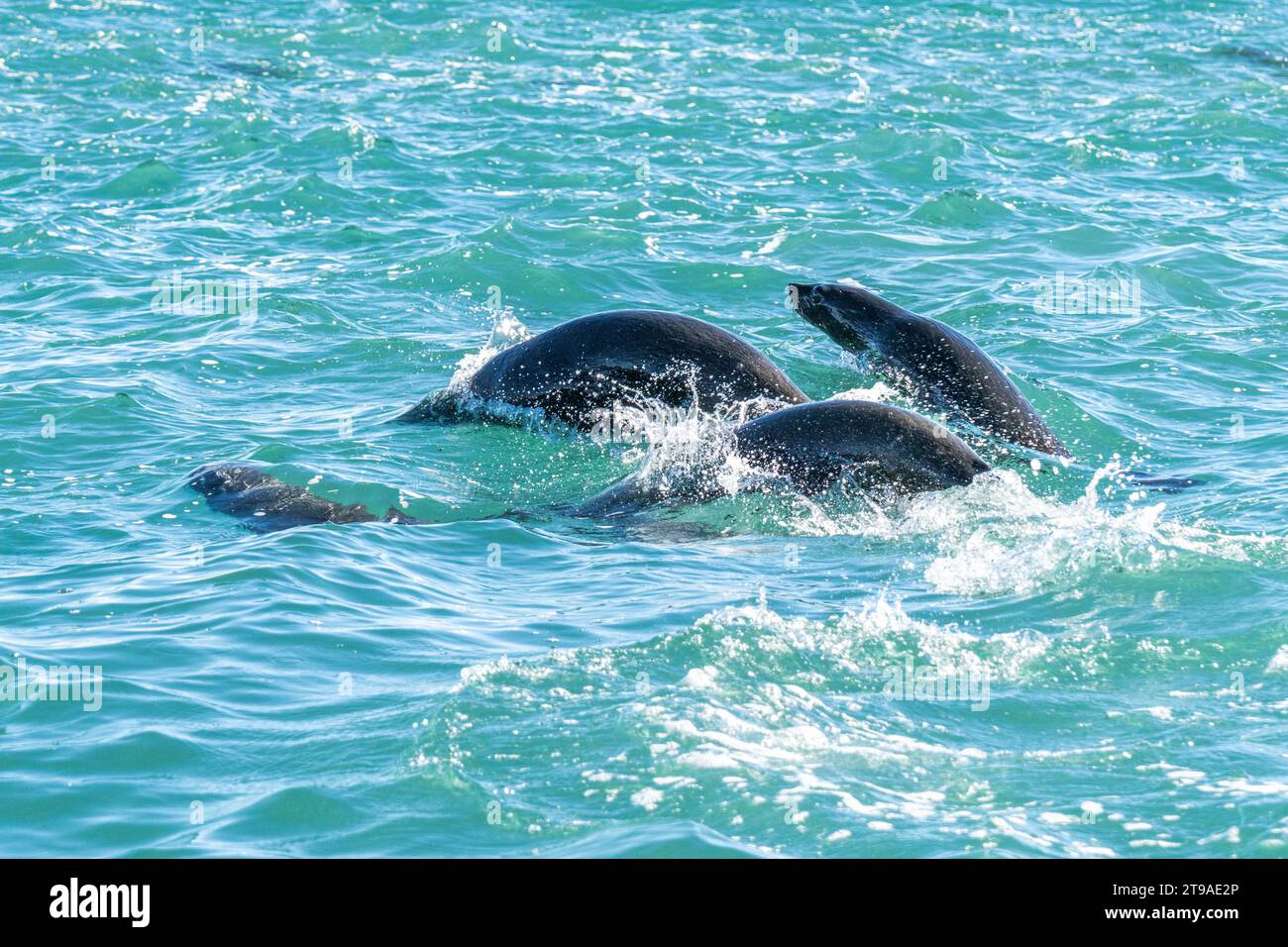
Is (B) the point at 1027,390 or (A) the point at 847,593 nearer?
(A) the point at 847,593

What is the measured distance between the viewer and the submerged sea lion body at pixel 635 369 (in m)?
9.84

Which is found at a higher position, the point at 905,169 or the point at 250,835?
the point at 905,169

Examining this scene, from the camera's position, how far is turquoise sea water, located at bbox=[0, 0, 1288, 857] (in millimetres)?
5637

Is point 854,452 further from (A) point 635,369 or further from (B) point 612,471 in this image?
(A) point 635,369

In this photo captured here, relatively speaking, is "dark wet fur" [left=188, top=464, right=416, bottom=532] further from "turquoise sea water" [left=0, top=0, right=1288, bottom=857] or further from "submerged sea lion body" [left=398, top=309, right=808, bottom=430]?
"submerged sea lion body" [left=398, top=309, right=808, bottom=430]

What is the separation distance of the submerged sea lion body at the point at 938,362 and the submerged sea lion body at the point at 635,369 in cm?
77

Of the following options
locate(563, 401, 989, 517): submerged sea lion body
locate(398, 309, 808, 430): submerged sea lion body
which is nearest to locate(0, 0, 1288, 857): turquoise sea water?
locate(563, 401, 989, 517): submerged sea lion body

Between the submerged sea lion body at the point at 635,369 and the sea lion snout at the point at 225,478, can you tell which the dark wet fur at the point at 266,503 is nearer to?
the sea lion snout at the point at 225,478

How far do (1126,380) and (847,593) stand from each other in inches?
209

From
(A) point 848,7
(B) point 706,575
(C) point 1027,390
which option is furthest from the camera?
(A) point 848,7

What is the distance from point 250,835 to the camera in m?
5.29

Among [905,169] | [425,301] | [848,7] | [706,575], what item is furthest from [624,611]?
[848,7]

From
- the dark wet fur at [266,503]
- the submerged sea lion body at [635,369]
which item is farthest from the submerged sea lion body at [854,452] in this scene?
the dark wet fur at [266,503]
